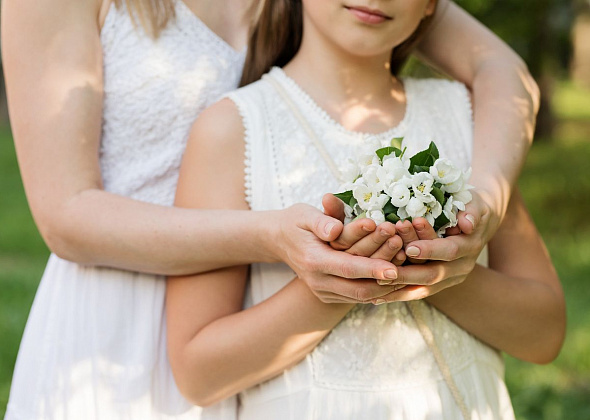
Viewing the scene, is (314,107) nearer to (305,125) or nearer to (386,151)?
(305,125)

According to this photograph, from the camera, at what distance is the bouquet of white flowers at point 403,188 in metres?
1.87

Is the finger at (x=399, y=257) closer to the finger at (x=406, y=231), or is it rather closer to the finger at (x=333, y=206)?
the finger at (x=406, y=231)

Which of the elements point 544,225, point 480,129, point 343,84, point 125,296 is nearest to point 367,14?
point 343,84

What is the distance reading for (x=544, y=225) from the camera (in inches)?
363

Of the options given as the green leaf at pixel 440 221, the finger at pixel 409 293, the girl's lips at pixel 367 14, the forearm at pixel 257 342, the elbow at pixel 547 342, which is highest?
the girl's lips at pixel 367 14

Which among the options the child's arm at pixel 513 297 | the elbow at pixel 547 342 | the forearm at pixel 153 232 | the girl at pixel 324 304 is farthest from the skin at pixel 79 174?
the elbow at pixel 547 342

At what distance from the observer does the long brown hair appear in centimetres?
267

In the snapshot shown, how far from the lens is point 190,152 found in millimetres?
2357

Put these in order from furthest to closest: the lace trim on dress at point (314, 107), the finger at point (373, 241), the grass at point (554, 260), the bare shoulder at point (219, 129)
Answer: the grass at point (554, 260) → the lace trim on dress at point (314, 107) → the bare shoulder at point (219, 129) → the finger at point (373, 241)

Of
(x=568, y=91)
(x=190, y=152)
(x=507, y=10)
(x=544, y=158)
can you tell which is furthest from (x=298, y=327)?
(x=568, y=91)

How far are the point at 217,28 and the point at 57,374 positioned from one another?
1.20 metres

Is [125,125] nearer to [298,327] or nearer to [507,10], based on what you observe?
[298,327]

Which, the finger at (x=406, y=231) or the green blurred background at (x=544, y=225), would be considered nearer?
the finger at (x=406, y=231)

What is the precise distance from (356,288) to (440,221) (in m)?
0.26
